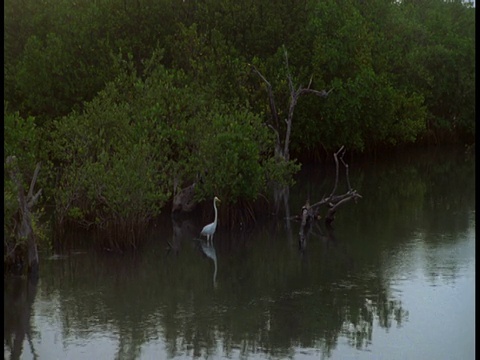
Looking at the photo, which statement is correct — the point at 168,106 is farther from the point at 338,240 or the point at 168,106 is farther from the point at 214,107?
the point at 338,240

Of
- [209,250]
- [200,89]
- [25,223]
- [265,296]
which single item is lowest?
[265,296]

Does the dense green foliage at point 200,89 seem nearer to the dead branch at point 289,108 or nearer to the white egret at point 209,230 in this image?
the dead branch at point 289,108

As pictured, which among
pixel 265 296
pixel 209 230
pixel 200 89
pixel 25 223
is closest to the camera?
pixel 265 296

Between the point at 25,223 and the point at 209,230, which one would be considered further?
the point at 209,230

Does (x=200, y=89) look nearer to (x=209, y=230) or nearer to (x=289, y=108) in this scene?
(x=289, y=108)

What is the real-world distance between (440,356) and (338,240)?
11.0 m

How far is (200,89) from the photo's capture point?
38.3m

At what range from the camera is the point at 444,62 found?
57.4m

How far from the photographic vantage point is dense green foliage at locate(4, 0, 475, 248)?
30000 millimetres

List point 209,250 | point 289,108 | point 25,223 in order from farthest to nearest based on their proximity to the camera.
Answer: point 289,108
point 209,250
point 25,223

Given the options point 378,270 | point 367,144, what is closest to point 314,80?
point 367,144

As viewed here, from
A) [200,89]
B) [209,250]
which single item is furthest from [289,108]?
[209,250]

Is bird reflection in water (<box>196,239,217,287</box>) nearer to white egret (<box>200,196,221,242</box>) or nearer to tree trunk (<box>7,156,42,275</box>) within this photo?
white egret (<box>200,196,221,242</box>)

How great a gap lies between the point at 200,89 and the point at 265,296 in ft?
57.2
